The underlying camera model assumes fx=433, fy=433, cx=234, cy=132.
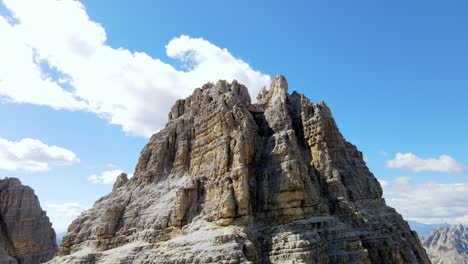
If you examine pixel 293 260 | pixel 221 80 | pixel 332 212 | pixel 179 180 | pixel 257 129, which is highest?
pixel 221 80

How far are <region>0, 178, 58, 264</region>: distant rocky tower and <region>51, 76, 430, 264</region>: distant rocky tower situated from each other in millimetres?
63184

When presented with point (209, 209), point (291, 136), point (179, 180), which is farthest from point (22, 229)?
point (291, 136)

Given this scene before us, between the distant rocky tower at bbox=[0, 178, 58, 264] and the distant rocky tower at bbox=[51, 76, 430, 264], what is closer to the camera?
the distant rocky tower at bbox=[51, 76, 430, 264]

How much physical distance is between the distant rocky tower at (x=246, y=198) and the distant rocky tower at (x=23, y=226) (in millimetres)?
63184

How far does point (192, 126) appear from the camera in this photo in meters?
73.8

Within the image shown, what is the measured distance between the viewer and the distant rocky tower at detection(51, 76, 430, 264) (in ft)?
168

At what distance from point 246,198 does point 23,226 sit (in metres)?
99.8

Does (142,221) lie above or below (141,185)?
below

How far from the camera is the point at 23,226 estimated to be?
129 meters

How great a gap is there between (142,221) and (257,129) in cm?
2238

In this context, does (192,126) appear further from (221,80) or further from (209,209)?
(209,209)

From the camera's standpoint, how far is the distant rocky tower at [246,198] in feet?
168

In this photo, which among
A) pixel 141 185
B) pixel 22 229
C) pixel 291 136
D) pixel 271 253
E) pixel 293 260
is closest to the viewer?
pixel 293 260

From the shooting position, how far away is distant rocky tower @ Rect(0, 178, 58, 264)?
12512 centimetres
